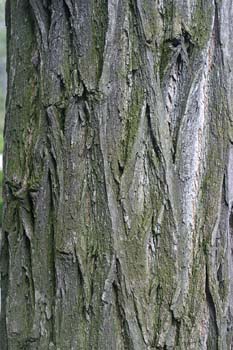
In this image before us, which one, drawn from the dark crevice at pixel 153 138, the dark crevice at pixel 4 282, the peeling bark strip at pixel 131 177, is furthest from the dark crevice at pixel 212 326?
the dark crevice at pixel 4 282

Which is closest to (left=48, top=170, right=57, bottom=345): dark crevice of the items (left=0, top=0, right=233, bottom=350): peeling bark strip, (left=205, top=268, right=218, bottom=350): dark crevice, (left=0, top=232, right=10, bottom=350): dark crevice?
(left=0, top=0, right=233, bottom=350): peeling bark strip

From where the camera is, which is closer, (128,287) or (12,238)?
(128,287)

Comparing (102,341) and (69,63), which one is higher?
(69,63)

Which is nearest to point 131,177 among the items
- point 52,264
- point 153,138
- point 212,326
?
point 153,138

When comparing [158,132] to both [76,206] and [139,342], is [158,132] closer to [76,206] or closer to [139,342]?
[76,206]

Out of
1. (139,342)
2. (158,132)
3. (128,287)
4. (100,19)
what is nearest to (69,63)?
(100,19)

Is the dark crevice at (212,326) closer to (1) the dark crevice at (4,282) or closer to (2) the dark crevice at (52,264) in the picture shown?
(2) the dark crevice at (52,264)

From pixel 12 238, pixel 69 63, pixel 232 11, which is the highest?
pixel 232 11

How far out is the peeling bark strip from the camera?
3.82 ft

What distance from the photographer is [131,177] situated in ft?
3.83

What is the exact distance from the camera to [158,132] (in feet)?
3.84

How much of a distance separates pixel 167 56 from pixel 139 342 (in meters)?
0.55

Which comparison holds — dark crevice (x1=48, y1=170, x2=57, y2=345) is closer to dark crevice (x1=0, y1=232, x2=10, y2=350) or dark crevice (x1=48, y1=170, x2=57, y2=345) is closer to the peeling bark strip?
the peeling bark strip

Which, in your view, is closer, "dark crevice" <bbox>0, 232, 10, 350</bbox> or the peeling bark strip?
the peeling bark strip
